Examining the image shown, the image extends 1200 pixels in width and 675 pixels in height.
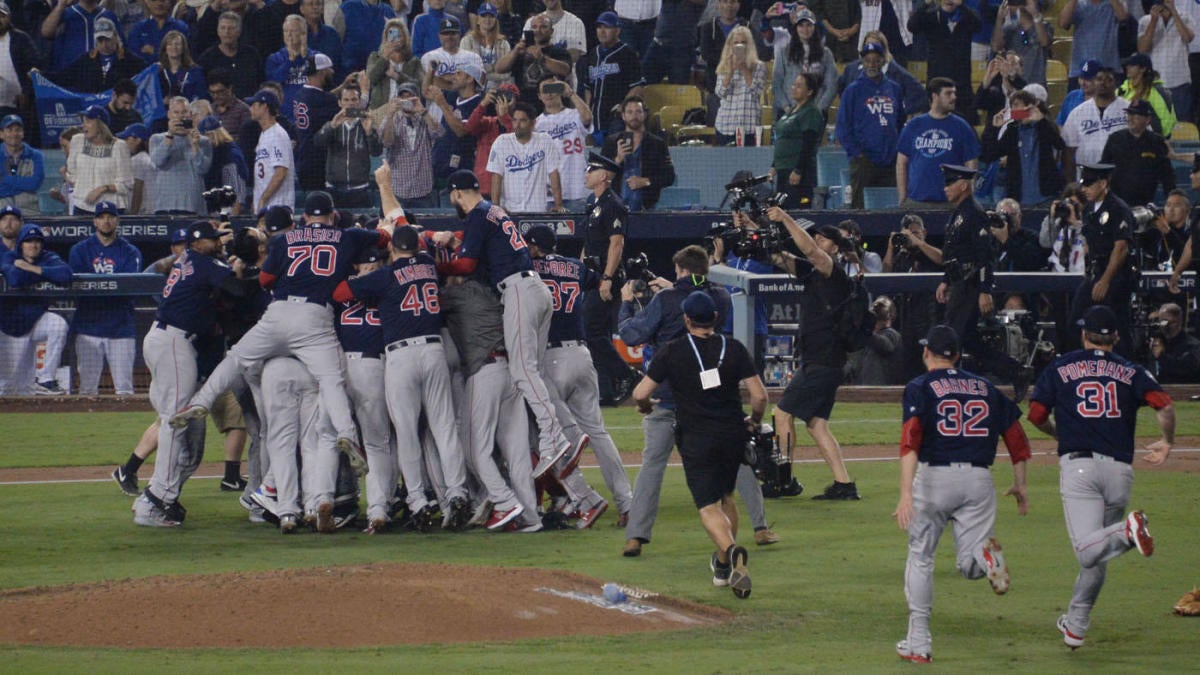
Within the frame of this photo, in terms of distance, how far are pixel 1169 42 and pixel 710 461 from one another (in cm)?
1253

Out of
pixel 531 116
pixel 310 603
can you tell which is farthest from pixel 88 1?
pixel 310 603

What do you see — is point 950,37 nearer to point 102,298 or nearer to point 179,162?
point 179,162

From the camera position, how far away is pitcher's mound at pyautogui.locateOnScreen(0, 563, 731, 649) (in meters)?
7.08

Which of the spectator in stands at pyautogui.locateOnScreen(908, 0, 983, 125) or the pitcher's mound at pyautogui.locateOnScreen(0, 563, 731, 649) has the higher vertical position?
the spectator in stands at pyautogui.locateOnScreen(908, 0, 983, 125)

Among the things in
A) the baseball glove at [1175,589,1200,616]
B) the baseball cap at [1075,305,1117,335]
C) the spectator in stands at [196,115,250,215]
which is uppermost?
the spectator in stands at [196,115,250,215]

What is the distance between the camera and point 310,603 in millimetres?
7516

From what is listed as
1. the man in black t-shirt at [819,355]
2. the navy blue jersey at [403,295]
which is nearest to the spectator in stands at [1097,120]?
the man in black t-shirt at [819,355]

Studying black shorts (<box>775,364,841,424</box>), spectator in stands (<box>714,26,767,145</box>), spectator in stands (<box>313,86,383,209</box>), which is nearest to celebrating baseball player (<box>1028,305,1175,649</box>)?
black shorts (<box>775,364,841,424</box>)

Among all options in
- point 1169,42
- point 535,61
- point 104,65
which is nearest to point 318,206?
point 535,61

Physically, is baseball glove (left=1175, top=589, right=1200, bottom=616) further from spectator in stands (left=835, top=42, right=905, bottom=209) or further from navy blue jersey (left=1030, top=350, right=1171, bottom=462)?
spectator in stands (left=835, top=42, right=905, bottom=209)

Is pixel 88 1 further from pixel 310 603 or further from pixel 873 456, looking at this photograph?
pixel 310 603

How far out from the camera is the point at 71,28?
18594mm

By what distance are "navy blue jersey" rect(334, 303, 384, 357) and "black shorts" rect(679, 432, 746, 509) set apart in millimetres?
2613

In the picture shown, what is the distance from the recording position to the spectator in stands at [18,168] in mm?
16938
